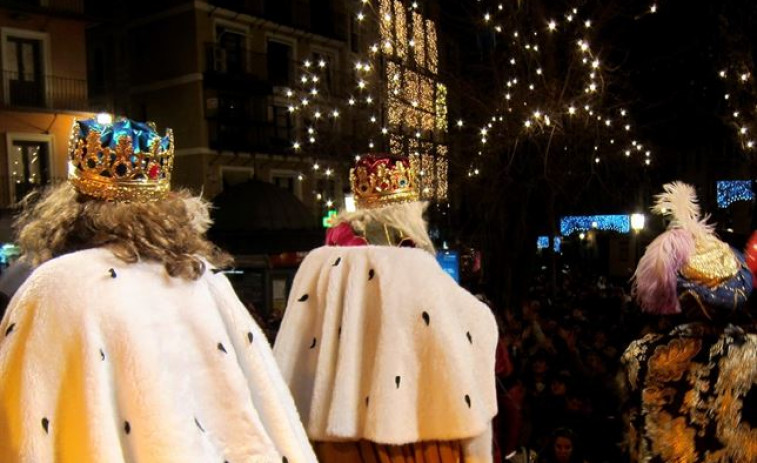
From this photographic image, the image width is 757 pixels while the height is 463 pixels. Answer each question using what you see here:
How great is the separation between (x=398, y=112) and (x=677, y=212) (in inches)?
341

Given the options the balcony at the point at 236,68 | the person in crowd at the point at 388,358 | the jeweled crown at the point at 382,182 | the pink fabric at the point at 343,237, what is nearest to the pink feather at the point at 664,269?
the person in crowd at the point at 388,358

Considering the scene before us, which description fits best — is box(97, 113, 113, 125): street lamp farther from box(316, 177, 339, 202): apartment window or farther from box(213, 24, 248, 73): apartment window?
box(213, 24, 248, 73): apartment window

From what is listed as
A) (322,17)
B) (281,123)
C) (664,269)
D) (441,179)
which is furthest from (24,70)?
(664,269)

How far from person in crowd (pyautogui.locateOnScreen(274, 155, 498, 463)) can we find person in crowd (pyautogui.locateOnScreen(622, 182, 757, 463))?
85cm

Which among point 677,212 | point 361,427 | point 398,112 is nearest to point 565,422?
point 677,212

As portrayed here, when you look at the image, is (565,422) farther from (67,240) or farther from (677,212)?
(67,240)

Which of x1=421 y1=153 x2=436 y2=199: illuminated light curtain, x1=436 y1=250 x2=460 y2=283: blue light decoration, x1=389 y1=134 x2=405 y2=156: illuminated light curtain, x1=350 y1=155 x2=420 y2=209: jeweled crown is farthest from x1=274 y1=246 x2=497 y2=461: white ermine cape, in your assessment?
x1=436 y1=250 x2=460 y2=283: blue light decoration

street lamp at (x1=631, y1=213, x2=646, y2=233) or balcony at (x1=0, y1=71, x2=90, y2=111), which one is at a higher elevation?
balcony at (x1=0, y1=71, x2=90, y2=111)

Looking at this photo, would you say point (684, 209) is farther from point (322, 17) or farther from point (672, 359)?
point (322, 17)

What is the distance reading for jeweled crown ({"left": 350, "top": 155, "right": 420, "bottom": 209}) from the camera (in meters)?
3.58

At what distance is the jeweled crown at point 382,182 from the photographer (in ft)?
11.7

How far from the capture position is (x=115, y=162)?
6.84ft

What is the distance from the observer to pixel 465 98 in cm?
1216

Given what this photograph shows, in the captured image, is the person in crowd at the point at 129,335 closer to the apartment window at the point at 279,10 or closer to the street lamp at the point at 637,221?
the street lamp at the point at 637,221
